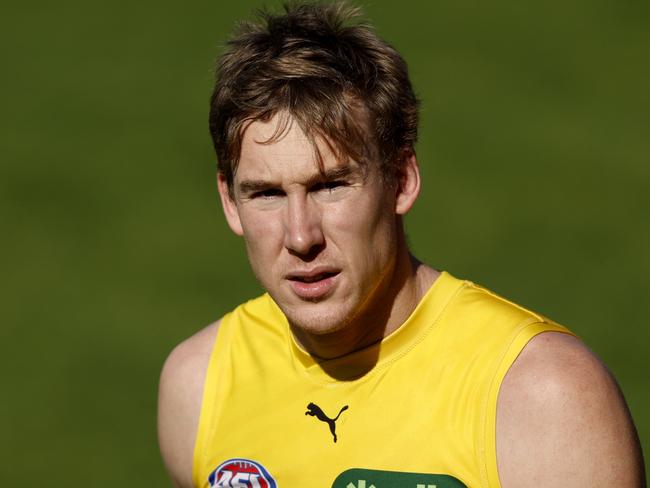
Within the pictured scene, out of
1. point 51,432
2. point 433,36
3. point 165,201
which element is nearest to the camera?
point 51,432

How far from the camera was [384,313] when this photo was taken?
3.90 meters

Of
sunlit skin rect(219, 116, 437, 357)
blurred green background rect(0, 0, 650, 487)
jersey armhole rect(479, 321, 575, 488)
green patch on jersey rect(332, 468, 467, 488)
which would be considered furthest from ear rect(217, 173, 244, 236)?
blurred green background rect(0, 0, 650, 487)

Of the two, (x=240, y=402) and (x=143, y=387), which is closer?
(x=240, y=402)

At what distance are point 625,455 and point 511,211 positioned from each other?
610cm

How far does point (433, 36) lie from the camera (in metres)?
11.1

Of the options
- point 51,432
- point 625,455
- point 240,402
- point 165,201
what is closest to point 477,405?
point 625,455

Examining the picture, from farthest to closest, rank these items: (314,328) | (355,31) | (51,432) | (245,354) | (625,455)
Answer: (51,432)
(245,354)
(355,31)
(314,328)
(625,455)

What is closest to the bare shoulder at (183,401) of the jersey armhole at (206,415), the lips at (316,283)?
the jersey armhole at (206,415)

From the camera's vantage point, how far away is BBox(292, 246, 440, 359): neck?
388cm

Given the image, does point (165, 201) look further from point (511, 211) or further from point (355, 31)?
point (355, 31)

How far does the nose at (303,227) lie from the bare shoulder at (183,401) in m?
0.81

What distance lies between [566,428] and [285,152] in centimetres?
107

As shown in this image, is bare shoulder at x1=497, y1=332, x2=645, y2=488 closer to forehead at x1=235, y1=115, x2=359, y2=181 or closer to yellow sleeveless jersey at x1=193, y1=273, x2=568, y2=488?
yellow sleeveless jersey at x1=193, y1=273, x2=568, y2=488

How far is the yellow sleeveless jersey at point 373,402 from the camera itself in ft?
11.7
